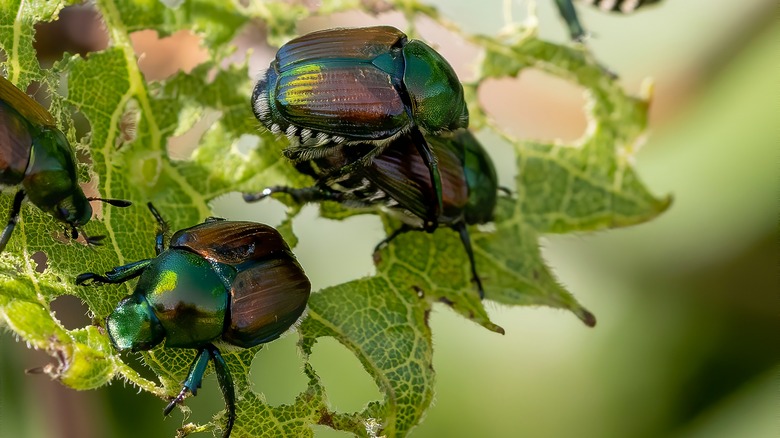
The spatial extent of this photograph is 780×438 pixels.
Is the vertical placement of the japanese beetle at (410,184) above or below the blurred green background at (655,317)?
above

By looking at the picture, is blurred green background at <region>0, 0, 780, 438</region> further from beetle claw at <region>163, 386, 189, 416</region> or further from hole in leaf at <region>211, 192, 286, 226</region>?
beetle claw at <region>163, 386, 189, 416</region>

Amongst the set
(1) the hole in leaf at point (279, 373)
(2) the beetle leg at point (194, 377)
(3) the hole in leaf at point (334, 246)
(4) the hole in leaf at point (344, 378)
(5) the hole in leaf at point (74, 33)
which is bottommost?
(4) the hole in leaf at point (344, 378)

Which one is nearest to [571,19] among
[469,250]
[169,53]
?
[469,250]

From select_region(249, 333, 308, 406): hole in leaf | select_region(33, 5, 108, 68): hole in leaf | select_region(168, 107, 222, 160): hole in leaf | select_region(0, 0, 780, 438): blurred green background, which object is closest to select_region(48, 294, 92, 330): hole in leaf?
select_region(249, 333, 308, 406): hole in leaf

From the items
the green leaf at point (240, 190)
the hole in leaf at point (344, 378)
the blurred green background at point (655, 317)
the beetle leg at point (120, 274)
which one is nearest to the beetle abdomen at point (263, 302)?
the green leaf at point (240, 190)

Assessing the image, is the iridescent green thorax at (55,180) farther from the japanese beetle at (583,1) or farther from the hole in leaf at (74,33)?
the japanese beetle at (583,1)

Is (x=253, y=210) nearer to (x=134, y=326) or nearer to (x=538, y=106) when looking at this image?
(x=134, y=326)

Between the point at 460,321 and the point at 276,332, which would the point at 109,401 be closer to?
the point at 276,332

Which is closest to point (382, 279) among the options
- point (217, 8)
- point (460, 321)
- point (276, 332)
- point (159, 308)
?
point (276, 332)
